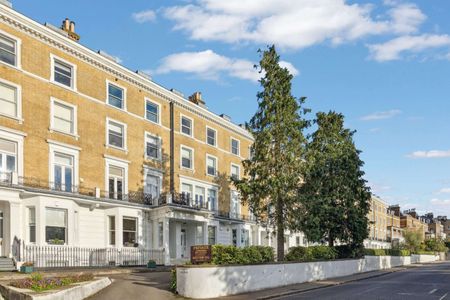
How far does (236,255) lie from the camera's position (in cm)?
2377

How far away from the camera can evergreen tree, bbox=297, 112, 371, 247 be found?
4319 centimetres

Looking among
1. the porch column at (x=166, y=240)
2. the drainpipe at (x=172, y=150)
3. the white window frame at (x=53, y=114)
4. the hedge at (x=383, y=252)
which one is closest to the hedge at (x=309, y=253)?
the porch column at (x=166, y=240)

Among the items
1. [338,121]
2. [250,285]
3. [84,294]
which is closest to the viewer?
[84,294]

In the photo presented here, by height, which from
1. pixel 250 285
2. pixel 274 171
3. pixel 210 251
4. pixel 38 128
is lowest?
pixel 250 285

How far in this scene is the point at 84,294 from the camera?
19.3 m

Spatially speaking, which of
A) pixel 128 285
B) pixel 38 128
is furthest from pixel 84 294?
pixel 38 128

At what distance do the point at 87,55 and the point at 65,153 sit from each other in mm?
6957

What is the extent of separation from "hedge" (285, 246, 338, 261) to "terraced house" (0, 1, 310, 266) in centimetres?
998

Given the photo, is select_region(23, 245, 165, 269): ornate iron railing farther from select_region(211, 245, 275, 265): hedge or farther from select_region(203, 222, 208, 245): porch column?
select_region(211, 245, 275, 265): hedge

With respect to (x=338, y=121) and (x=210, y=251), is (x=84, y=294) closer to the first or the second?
(x=210, y=251)

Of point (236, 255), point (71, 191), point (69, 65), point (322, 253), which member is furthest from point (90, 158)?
point (322, 253)

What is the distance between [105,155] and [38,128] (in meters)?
6.02

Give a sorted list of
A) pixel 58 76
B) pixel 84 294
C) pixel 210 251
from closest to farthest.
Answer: pixel 84 294 < pixel 210 251 < pixel 58 76

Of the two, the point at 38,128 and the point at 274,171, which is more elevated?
the point at 38,128
